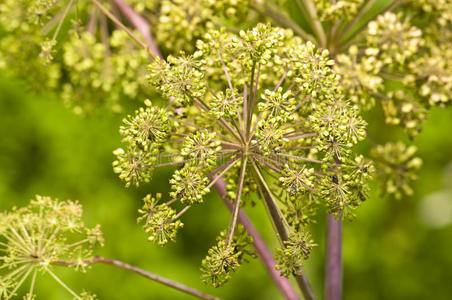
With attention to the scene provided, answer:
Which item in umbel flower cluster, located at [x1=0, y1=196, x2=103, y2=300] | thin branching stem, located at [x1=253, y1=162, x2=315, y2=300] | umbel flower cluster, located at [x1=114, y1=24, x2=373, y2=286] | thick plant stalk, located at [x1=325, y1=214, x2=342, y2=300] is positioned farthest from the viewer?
thick plant stalk, located at [x1=325, y1=214, x2=342, y2=300]

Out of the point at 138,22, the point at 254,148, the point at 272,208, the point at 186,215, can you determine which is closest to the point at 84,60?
the point at 138,22

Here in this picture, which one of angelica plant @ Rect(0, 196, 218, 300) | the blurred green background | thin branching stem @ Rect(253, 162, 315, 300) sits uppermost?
the blurred green background

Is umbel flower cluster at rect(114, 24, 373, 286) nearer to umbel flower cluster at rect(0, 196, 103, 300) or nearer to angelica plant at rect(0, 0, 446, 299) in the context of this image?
angelica plant at rect(0, 0, 446, 299)

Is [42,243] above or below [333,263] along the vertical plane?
Answer: above

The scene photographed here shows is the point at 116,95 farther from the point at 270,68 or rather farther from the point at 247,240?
the point at 247,240

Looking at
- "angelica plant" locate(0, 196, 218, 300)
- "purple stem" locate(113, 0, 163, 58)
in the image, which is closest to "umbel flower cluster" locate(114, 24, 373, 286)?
"angelica plant" locate(0, 196, 218, 300)

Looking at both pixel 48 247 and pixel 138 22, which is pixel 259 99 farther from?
pixel 138 22
